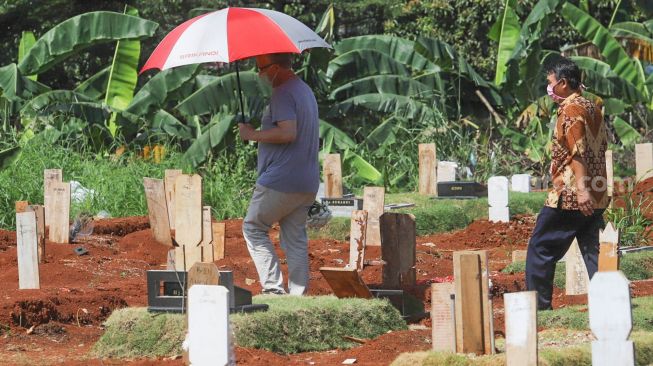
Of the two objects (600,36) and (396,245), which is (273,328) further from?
(600,36)

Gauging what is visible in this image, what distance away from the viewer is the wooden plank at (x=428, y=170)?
57.4 ft

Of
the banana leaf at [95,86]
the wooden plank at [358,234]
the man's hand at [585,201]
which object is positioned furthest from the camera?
the banana leaf at [95,86]

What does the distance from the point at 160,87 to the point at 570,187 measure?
12.4 m

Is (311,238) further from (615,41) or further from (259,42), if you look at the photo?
(615,41)

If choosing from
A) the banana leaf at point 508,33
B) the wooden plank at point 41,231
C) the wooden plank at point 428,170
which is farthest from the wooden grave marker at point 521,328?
the banana leaf at point 508,33

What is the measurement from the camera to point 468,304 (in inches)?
253

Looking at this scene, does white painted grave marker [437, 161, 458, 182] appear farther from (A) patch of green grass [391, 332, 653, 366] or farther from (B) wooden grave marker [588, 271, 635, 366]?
(B) wooden grave marker [588, 271, 635, 366]

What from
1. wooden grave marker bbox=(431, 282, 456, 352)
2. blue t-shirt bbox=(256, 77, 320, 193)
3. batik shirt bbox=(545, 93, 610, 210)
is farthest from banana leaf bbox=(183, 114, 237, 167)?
A: wooden grave marker bbox=(431, 282, 456, 352)

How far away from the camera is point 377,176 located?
19547 millimetres

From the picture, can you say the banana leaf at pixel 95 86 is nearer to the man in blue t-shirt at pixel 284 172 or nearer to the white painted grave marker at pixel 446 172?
the white painted grave marker at pixel 446 172

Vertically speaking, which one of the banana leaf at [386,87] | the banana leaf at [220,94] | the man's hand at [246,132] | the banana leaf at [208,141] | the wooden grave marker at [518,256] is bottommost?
the wooden grave marker at [518,256]

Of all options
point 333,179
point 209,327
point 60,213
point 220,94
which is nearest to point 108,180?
point 333,179

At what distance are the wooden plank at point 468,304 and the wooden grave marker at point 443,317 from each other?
0.03m

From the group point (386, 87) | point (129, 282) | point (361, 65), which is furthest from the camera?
point (361, 65)
